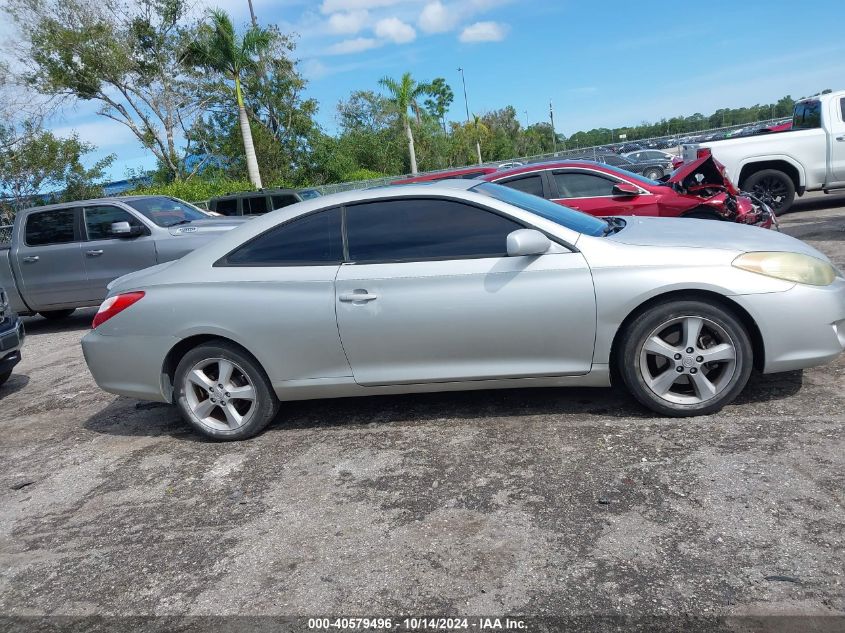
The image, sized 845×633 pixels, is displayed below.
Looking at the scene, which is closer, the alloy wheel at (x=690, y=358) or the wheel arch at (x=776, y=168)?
the alloy wheel at (x=690, y=358)

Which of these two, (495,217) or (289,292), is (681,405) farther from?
(289,292)

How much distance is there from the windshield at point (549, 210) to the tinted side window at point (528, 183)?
13.1 ft

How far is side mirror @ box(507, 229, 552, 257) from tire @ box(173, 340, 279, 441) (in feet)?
6.15

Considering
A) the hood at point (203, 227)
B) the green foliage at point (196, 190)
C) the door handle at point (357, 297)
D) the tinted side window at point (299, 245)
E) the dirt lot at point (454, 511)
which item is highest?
the green foliage at point (196, 190)

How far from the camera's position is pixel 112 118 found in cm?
3086

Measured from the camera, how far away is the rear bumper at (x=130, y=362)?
455cm

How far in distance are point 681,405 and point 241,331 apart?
2.80 m

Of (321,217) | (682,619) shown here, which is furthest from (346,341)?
(682,619)

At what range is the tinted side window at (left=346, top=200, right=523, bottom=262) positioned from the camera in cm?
415

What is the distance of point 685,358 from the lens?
3932mm

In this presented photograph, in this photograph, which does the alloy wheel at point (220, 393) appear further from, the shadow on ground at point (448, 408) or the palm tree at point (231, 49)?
the palm tree at point (231, 49)

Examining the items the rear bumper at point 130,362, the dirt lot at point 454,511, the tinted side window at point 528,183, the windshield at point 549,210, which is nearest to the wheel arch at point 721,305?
the dirt lot at point 454,511

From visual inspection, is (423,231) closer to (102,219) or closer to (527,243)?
(527,243)

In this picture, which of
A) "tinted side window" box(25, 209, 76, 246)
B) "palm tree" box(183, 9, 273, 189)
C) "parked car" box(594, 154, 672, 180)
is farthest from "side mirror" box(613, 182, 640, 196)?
"palm tree" box(183, 9, 273, 189)
